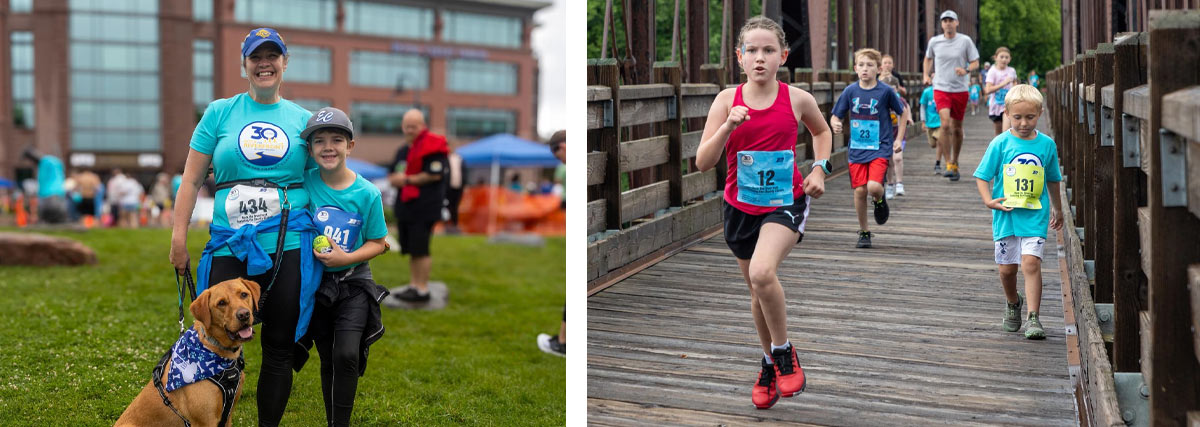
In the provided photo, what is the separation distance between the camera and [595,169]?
204 inches

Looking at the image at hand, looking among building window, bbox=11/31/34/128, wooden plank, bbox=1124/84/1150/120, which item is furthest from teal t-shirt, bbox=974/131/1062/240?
building window, bbox=11/31/34/128

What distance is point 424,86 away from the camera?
72500 mm

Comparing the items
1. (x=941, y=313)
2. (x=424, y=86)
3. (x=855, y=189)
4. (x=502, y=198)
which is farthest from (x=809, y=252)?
(x=424, y=86)

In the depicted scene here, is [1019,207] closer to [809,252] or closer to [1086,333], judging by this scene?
[1086,333]

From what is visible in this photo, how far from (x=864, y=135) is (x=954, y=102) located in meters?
2.21

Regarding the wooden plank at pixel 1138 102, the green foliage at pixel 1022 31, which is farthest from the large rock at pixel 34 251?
the wooden plank at pixel 1138 102

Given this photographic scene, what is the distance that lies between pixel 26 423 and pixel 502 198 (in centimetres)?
2050

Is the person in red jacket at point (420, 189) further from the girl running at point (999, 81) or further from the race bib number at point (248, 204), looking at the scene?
the girl running at point (999, 81)

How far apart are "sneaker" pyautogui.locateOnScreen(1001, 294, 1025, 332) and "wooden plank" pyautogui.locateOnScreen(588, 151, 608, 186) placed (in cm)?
182

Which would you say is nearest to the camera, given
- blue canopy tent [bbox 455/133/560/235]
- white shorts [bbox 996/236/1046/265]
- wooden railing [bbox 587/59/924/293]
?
wooden railing [bbox 587/59/924/293]

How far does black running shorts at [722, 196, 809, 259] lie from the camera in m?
3.95

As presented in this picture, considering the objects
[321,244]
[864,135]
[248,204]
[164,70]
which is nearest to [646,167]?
[864,135]

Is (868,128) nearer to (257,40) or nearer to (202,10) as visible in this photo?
(257,40)

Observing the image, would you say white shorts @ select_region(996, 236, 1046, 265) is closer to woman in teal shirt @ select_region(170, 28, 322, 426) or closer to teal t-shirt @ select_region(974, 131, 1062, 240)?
teal t-shirt @ select_region(974, 131, 1062, 240)
